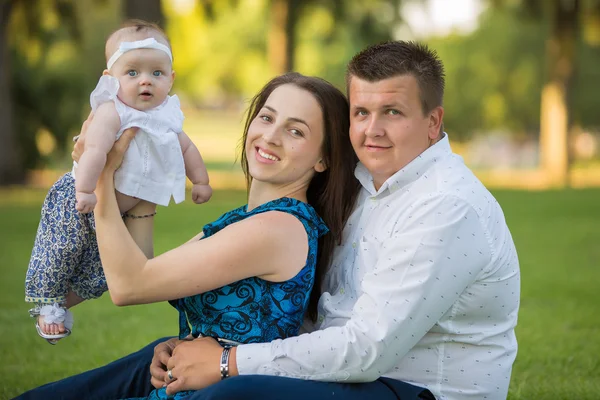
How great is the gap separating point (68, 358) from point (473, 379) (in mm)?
4181

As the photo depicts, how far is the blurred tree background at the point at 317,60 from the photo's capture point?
23109mm

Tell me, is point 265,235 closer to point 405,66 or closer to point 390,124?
point 390,124

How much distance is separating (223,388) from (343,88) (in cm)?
177

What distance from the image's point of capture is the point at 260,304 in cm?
334

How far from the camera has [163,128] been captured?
3664 mm

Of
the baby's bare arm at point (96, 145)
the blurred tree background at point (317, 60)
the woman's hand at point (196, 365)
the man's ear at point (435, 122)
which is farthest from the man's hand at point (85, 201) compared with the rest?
the blurred tree background at point (317, 60)

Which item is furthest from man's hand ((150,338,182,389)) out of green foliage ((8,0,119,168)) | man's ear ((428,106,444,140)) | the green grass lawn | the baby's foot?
green foliage ((8,0,119,168))

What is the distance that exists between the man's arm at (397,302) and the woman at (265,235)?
215mm

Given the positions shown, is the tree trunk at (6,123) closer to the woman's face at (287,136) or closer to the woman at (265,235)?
the woman at (265,235)

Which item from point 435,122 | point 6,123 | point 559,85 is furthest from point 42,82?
point 435,122

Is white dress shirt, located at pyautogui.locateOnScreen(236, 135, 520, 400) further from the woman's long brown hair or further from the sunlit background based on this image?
the sunlit background

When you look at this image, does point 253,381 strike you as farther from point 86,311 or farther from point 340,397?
point 86,311

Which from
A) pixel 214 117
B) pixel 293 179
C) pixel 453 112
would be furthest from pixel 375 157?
pixel 214 117

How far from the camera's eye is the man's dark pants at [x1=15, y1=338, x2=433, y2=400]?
3.05m
